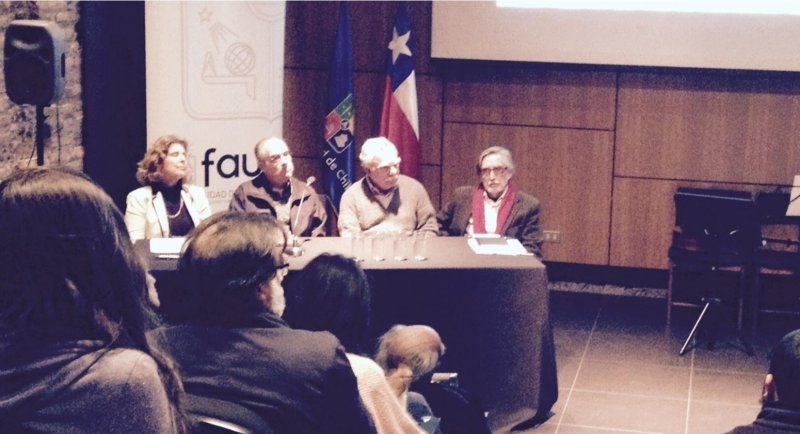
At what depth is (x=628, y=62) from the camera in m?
7.26

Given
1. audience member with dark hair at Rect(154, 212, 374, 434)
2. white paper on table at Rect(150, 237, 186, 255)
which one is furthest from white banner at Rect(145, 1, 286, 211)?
audience member with dark hair at Rect(154, 212, 374, 434)

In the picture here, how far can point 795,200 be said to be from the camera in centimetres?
685

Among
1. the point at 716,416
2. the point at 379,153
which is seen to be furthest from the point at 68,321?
the point at 379,153

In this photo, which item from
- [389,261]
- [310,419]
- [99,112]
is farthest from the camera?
[99,112]

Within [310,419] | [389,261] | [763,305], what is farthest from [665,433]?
[310,419]

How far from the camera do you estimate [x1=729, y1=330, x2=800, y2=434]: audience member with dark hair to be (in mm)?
2256

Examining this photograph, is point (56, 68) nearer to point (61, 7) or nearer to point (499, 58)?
point (61, 7)

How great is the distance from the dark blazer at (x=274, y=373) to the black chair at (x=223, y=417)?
22 millimetres

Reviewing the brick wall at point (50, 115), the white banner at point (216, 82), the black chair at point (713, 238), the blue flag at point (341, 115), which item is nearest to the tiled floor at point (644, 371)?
the black chair at point (713, 238)

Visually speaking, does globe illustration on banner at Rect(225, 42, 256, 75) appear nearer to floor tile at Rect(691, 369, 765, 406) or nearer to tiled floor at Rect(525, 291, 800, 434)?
tiled floor at Rect(525, 291, 800, 434)

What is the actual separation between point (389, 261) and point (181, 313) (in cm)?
271

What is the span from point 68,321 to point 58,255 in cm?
9

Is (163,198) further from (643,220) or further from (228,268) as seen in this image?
(228,268)

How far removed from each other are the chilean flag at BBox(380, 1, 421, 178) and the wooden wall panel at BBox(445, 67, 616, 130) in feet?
1.14
